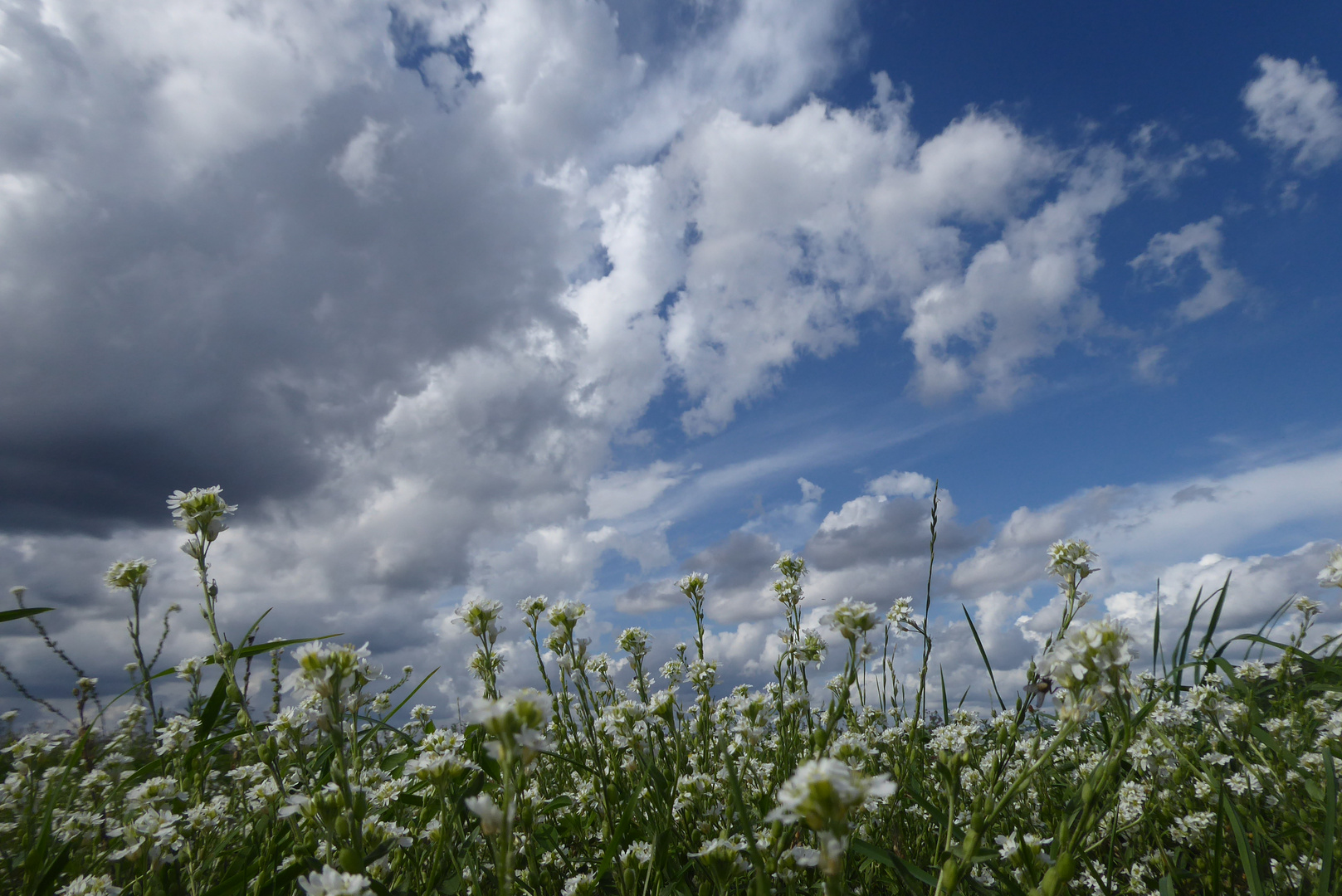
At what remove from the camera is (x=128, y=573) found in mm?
3803

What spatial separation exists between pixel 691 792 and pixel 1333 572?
3.99 metres

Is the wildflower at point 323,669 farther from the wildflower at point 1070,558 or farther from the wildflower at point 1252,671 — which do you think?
the wildflower at point 1252,671

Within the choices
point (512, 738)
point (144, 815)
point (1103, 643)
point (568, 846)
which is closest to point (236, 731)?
point (144, 815)

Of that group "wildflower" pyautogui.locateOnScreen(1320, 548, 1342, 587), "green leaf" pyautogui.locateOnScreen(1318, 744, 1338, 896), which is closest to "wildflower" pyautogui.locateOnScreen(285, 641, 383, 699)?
"green leaf" pyautogui.locateOnScreen(1318, 744, 1338, 896)

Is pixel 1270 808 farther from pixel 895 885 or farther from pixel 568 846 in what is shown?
pixel 568 846

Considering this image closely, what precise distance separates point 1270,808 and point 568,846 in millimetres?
4167

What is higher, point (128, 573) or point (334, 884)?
point (128, 573)

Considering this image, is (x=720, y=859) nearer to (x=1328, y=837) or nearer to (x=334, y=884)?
(x=334, y=884)

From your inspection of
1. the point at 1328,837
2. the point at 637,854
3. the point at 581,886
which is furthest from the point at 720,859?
the point at 1328,837

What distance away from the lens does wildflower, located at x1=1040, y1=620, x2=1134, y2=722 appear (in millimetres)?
2066

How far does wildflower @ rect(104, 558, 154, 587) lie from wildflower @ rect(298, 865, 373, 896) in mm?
2969

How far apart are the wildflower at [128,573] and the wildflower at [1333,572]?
22.9 feet

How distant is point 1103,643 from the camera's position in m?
2.09

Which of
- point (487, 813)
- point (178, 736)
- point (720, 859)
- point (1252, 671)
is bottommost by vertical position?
point (1252, 671)
